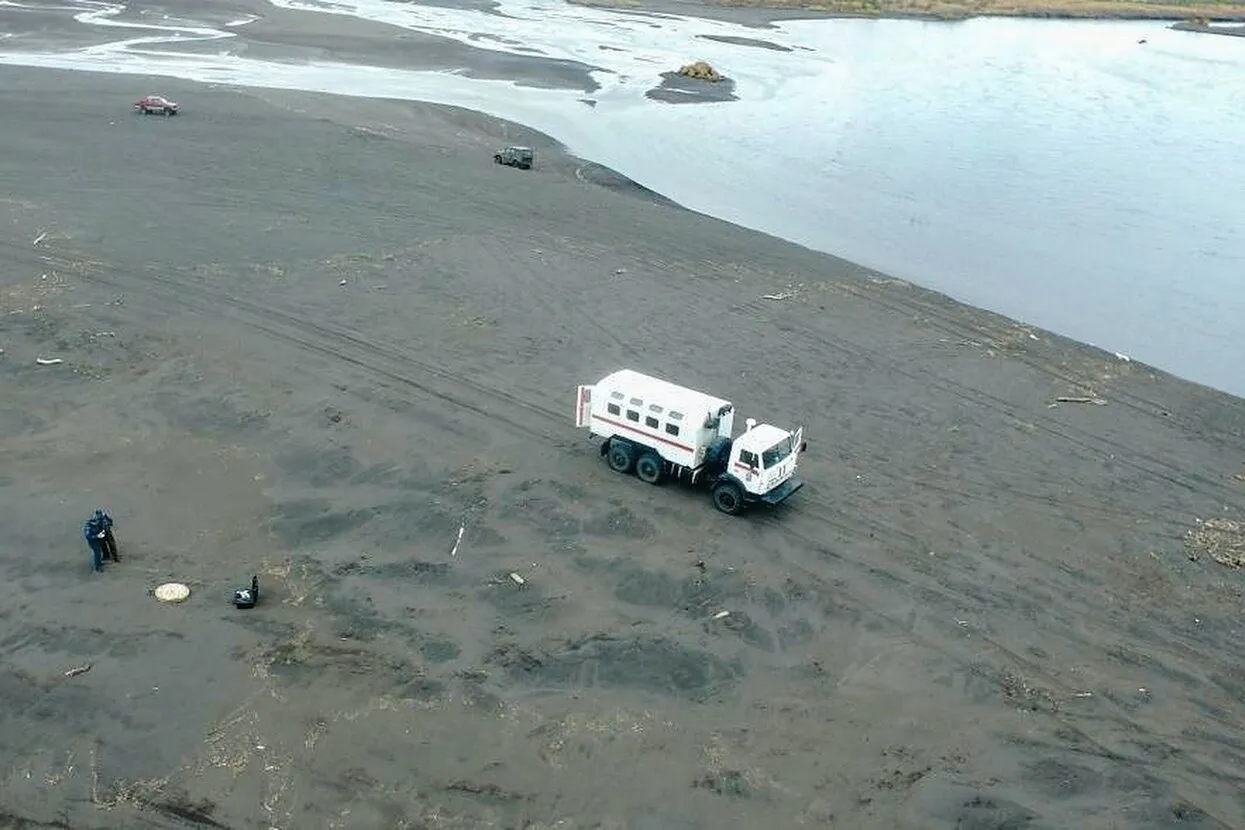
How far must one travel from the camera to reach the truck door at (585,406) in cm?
2681

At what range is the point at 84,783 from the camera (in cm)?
1664

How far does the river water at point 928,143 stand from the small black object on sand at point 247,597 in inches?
1350

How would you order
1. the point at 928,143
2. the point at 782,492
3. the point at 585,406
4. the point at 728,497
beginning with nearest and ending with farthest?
the point at 782,492 < the point at 728,497 < the point at 585,406 < the point at 928,143

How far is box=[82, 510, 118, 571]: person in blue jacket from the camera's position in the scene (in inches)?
835

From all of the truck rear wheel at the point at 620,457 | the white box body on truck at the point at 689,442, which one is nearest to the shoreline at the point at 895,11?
the white box body on truck at the point at 689,442

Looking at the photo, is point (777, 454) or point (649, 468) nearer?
point (777, 454)

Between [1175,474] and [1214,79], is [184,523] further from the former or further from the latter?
[1214,79]

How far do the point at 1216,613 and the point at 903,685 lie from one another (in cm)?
→ 834

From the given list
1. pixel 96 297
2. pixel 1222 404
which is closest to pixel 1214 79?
pixel 1222 404

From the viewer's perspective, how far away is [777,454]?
24.8 meters

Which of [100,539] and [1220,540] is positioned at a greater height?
[100,539]

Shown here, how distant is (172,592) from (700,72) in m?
76.0

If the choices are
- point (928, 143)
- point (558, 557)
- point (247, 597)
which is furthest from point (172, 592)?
point (928, 143)

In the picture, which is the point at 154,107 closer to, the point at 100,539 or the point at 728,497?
the point at 100,539
